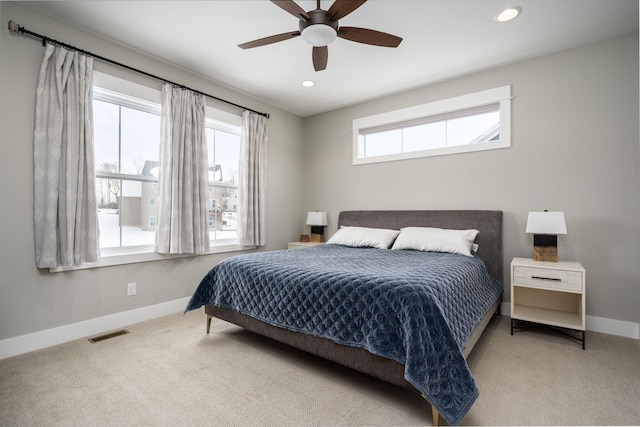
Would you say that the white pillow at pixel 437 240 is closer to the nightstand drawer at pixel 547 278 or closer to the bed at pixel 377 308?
the bed at pixel 377 308

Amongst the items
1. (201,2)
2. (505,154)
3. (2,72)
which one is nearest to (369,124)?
(505,154)

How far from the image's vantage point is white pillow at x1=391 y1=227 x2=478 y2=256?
121 inches

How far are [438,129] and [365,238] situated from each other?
65.3 inches

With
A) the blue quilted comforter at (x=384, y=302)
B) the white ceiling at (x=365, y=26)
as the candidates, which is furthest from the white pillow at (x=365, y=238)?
the white ceiling at (x=365, y=26)

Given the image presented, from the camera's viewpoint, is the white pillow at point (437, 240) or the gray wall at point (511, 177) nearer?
the gray wall at point (511, 177)

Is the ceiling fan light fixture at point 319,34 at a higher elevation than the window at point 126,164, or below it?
higher

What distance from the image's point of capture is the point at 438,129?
3855 mm

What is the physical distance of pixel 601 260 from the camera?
286cm

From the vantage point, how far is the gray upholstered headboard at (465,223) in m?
3.27

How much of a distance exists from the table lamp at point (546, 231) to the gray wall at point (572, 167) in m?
0.24

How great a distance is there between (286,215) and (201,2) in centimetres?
300

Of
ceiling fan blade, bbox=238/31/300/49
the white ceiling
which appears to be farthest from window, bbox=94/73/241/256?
ceiling fan blade, bbox=238/31/300/49

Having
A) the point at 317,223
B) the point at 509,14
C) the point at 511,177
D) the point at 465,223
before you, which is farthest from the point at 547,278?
the point at 317,223

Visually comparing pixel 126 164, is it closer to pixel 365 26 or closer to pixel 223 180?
pixel 223 180
